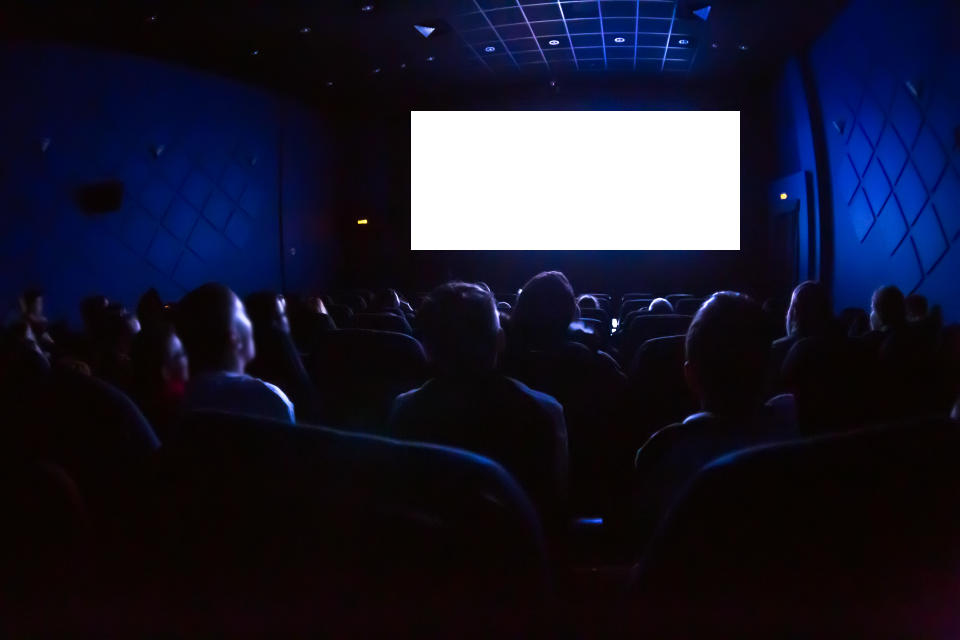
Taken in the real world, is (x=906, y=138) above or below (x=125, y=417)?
above

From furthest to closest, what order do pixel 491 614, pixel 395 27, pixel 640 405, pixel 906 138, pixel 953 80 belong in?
pixel 395 27 < pixel 906 138 < pixel 953 80 < pixel 640 405 < pixel 491 614

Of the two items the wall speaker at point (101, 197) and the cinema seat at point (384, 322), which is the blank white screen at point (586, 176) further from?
the cinema seat at point (384, 322)

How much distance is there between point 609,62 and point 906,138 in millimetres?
5170

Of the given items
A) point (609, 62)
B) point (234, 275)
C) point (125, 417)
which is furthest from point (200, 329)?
point (609, 62)

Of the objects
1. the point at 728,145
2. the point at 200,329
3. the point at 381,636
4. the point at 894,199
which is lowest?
the point at 381,636

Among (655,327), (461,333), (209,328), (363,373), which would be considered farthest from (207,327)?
(655,327)

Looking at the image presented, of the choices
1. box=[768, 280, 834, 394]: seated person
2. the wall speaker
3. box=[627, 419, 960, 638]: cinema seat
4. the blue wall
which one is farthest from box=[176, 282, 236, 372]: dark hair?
the wall speaker

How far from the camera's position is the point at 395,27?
9.30 metres

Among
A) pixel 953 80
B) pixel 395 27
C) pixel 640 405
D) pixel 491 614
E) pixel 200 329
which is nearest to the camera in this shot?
pixel 491 614

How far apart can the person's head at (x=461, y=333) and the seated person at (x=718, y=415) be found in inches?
20.7

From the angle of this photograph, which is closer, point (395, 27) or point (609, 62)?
point (395, 27)

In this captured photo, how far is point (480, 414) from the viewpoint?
5.84 ft

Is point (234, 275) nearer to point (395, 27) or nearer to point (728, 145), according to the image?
point (395, 27)

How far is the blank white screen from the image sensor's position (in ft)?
40.0
